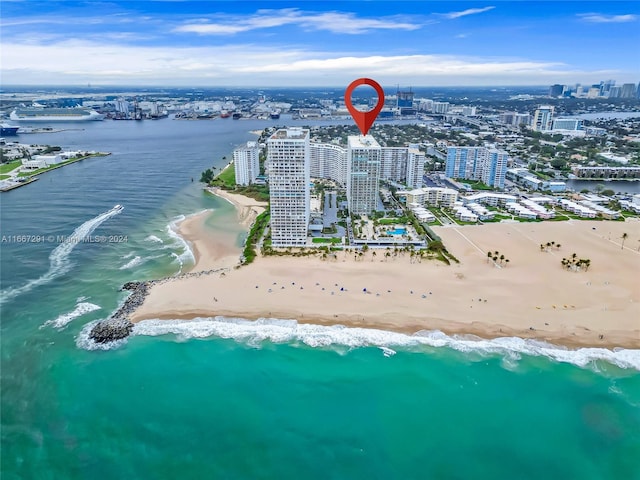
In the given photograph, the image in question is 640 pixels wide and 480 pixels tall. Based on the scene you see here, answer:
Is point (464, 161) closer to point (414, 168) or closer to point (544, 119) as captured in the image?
point (414, 168)

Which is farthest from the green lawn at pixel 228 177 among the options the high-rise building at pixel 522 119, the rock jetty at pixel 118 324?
the high-rise building at pixel 522 119

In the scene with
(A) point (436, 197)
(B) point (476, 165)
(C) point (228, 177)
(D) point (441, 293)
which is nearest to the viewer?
(D) point (441, 293)

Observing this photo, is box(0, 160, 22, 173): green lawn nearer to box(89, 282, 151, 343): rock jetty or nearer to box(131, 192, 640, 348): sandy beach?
box(131, 192, 640, 348): sandy beach

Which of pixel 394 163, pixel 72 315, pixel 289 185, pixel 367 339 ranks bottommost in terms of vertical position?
pixel 367 339

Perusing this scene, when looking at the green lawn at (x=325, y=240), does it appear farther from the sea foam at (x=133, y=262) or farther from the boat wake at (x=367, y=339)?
the sea foam at (x=133, y=262)

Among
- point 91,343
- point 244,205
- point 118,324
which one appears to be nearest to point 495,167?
point 244,205

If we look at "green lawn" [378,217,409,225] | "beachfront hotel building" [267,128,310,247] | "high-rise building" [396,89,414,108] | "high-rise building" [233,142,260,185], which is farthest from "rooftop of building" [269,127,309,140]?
"high-rise building" [396,89,414,108]

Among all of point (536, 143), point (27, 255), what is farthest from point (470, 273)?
point (536, 143)
